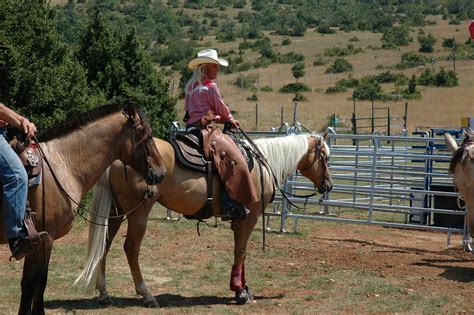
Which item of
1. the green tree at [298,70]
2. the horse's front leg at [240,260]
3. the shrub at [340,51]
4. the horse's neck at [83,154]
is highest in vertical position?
→ the shrub at [340,51]

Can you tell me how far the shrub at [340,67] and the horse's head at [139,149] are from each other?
176ft

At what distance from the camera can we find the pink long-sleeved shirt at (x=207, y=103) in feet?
25.8

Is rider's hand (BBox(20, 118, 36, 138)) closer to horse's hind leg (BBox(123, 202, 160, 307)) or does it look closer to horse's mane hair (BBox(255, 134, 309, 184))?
horse's hind leg (BBox(123, 202, 160, 307))

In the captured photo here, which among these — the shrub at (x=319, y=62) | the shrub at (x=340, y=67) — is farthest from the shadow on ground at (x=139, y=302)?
the shrub at (x=319, y=62)

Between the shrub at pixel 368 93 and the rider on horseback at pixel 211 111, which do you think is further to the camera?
the shrub at pixel 368 93

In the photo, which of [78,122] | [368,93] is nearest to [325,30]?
[368,93]

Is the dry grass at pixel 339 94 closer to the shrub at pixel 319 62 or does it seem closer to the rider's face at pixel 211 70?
the shrub at pixel 319 62

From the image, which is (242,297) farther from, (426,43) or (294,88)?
(426,43)

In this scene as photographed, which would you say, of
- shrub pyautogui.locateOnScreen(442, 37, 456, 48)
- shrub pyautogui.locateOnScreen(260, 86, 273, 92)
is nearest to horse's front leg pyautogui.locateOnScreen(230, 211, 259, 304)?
shrub pyautogui.locateOnScreen(260, 86, 273, 92)

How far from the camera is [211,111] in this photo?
7918mm

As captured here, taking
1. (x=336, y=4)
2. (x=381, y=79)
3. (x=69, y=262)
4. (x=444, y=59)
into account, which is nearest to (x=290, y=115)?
(x=381, y=79)

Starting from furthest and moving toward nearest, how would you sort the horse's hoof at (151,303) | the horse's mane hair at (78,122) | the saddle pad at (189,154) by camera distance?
1. the saddle pad at (189,154)
2. the horse's hoof at (151,303)
3. the horse's mane hair at (78,122)

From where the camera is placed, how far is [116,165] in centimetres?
754

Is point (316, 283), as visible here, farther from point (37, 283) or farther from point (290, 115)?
point (290, 115)
